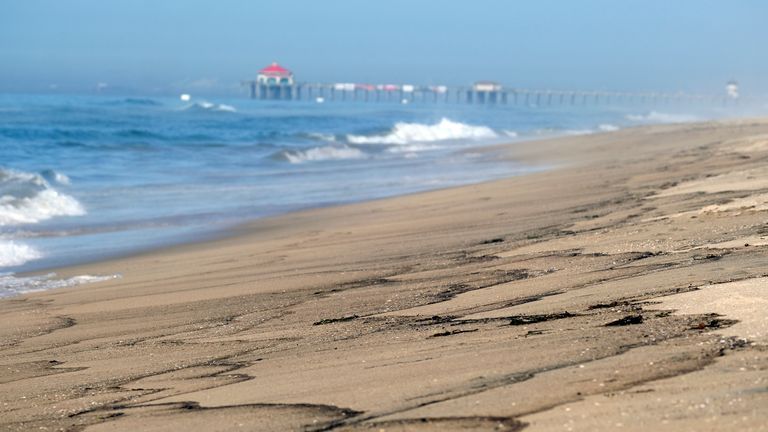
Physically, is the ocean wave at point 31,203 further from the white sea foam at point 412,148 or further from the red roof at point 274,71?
the red roof at point 274,71

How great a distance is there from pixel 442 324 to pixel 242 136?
33.1 meters

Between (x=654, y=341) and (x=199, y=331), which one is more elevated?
(x=654, y=341)

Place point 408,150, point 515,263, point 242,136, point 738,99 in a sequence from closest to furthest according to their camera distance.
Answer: point 515,263, point 408,150, point 242,136, point 738,99

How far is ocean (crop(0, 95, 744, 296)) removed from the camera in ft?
41.3

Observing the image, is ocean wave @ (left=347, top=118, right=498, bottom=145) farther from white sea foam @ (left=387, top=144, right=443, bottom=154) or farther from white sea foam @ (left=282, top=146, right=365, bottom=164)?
white sea foam @ (left=282, top=146, right=365, bottom=164)

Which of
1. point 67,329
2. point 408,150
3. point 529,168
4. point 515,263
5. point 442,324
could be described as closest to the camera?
point 442,324

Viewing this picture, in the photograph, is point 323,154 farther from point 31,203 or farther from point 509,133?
point 509,133

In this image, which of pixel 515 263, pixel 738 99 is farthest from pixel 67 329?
pixel 738 99

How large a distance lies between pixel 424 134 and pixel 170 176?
70.0 feet

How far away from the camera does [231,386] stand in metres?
4.18

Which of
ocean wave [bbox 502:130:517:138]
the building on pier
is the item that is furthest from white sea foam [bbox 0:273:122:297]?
the building on pier

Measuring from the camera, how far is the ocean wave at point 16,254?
10.7 m

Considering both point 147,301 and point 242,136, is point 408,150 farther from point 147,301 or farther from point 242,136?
point 147,301

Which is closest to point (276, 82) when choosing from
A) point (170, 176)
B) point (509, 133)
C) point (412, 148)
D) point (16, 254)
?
point (509, 133)
